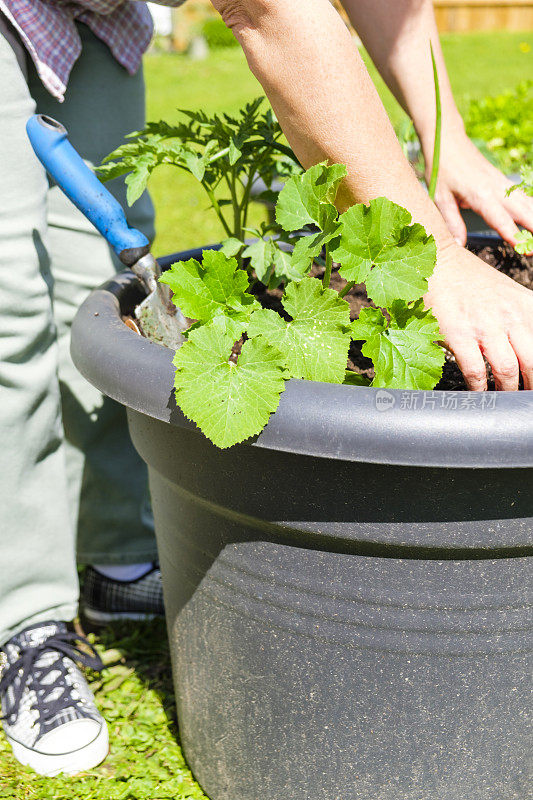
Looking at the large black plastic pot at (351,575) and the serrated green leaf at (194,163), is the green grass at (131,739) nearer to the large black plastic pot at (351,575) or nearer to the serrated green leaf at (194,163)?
the large black plastic pot at (351,575)

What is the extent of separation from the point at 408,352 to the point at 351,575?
0.30m

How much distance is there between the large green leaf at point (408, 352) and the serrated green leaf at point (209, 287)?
0.58ft

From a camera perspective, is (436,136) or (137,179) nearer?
(137,179)

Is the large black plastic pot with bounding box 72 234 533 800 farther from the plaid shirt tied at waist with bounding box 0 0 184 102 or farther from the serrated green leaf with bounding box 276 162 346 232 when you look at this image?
the plaid shirt tied at waist with bounding box 0 0 184 102

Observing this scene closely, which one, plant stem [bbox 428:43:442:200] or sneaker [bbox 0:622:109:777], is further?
sneaker [bbox 0:622:109:777]

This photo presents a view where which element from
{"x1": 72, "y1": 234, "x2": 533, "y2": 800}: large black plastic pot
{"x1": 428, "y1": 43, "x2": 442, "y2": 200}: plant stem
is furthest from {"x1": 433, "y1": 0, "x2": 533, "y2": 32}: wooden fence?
{"x1": 72, "y1": 234, "x2": 533, "y2": 800}: large black plastic pot

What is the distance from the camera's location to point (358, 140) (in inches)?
44.3

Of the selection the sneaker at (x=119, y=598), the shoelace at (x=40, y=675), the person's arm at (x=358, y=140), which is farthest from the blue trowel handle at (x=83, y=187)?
the sneaker at (x=119, y=598)

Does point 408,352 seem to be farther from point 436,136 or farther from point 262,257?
point 436,136

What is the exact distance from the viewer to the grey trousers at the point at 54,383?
148 centimetres

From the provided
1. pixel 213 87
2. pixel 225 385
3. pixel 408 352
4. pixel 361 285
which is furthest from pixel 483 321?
pixel 213 87

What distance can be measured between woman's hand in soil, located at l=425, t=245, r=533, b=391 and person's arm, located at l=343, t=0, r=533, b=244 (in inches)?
17.2

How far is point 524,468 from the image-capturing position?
972 mm

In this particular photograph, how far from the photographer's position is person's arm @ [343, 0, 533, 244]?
1.55 metres
